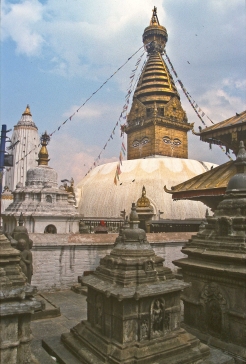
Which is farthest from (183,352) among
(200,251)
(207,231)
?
(207,231)

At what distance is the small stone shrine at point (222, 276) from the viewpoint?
4.98 m

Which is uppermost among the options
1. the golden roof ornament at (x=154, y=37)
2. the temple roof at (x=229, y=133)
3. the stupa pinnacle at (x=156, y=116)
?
the golden roof ornament at (x=154, y=37)

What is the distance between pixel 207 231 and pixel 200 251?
448 millimetres

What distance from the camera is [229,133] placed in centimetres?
974

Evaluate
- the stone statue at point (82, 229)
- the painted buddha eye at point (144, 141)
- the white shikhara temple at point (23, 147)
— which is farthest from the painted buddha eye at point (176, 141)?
the stone statue at point (82, 229)

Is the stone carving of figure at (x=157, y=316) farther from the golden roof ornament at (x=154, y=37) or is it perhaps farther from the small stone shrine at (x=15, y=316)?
the golden roof ornament at (x=154, y=37)

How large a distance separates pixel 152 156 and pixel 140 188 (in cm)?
500

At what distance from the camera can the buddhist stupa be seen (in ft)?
78.7

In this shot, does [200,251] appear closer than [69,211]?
Yes

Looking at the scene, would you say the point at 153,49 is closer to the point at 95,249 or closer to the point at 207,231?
the point at 95,249

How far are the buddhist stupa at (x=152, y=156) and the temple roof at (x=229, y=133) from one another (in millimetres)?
12862

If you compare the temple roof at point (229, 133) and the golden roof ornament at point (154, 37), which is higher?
the golden roof ornament at point (154, 37)

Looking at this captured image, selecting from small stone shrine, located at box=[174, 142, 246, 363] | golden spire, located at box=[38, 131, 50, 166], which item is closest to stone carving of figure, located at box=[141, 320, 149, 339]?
small stone shrine, located at box=[174, 142, 246, 363]

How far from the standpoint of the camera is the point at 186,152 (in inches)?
1180
